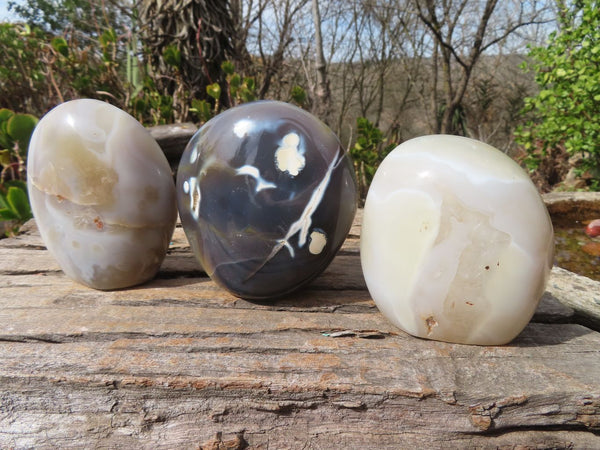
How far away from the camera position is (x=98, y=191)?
0.92 meters

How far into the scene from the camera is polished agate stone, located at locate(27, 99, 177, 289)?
907 millimetres

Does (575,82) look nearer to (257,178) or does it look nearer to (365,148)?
(365,148)

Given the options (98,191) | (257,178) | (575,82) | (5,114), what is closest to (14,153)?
(5,114)

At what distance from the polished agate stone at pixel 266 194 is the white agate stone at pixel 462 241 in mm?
132

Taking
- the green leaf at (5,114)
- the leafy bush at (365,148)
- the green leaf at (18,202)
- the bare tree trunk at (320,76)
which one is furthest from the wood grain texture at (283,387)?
the bare tree trunk at (320,76)

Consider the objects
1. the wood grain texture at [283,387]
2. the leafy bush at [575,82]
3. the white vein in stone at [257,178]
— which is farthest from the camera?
the leafy bush at [575,82]

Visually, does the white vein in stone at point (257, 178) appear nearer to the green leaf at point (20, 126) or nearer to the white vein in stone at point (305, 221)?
the white vein in stone at point (305, 221)

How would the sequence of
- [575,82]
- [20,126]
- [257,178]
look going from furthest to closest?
1. [575,82]
2. [20,126]
3. [257,178]

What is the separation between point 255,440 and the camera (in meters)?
0.71

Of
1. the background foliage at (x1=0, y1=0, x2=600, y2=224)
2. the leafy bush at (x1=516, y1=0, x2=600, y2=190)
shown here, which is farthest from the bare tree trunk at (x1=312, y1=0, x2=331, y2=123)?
the leafy bush at (x1=516, y1=0, x2=600, y2=190)

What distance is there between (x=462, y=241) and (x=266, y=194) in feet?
1.24

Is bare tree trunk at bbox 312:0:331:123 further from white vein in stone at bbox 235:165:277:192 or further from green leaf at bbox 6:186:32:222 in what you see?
white vein in stone at bbox 235:165:277:192

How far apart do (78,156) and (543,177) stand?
11.6 feet

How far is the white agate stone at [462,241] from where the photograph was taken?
73 centimetres
